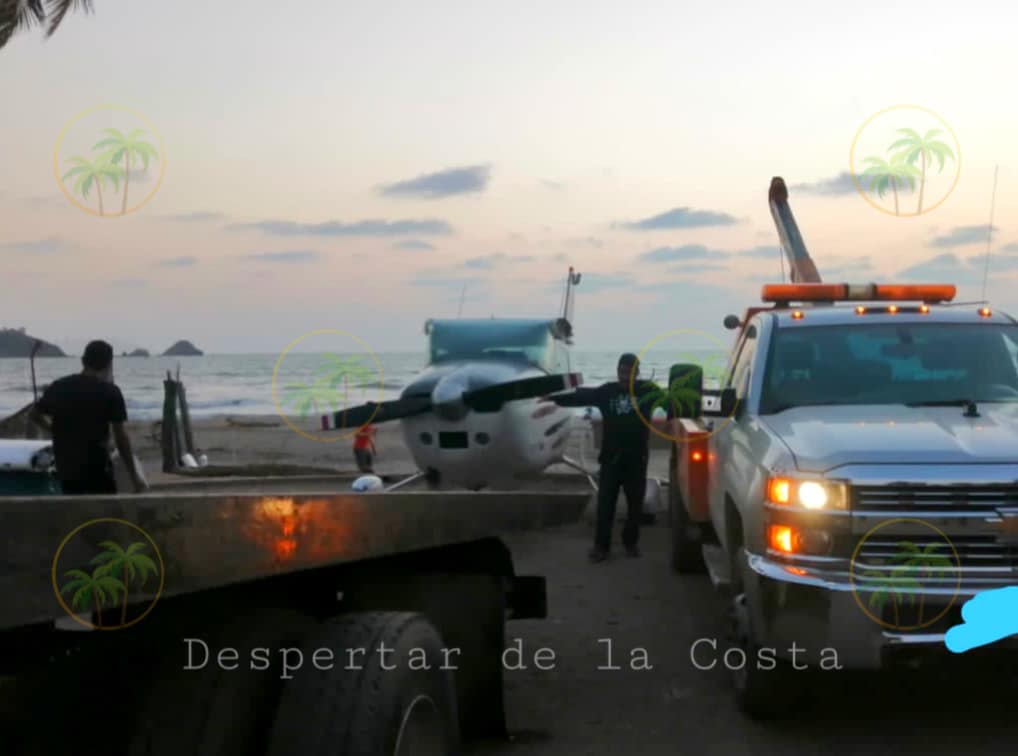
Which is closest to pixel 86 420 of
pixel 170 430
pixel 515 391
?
pixel 515 391

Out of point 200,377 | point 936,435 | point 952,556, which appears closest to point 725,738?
point 952,556

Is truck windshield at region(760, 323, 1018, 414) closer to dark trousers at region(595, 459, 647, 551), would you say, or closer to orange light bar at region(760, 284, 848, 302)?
orange light bar at region(760, 284, 848, 302)

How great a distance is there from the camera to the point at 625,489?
1003 centimetres

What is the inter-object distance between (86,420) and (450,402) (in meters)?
6.40

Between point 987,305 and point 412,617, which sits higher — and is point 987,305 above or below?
above

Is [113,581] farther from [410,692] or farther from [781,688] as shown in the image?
[781,688]

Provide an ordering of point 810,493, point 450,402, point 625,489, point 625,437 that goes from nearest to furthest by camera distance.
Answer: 1. point 810,493
2. point 625,437
3. point 625,489
4. point 450,402

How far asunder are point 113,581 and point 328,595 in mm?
1383

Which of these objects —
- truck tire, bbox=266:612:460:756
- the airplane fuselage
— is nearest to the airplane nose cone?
the airplane fuselage

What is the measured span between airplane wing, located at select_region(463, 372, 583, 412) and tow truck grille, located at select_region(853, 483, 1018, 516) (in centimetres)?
859

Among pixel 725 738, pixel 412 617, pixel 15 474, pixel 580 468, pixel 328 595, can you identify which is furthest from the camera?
pixel 580 468

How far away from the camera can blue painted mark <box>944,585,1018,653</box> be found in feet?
15.1

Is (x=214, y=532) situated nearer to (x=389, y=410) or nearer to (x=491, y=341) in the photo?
(x=389, y=410)

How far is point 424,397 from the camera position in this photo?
13.2 metres
